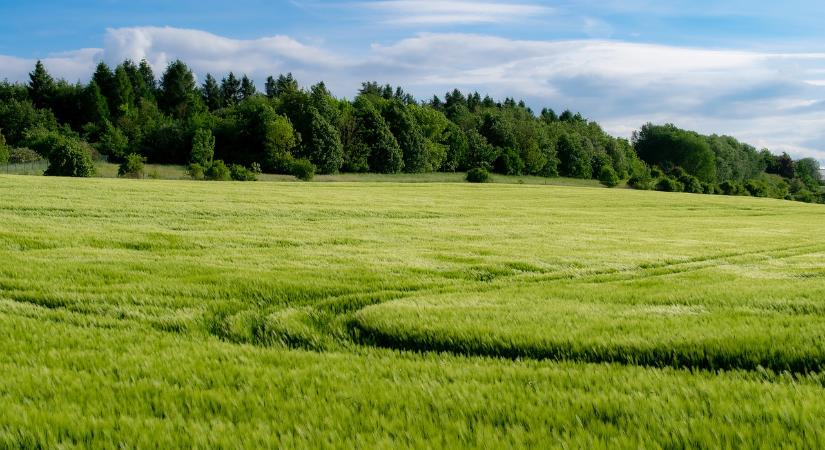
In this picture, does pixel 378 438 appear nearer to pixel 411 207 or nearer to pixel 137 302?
pixel 137 302

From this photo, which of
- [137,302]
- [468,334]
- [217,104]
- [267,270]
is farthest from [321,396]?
[217,104]

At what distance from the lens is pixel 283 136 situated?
84.1 m

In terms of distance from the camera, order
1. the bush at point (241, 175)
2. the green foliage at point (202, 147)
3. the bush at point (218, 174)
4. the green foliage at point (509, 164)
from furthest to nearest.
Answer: the green foliage at point (509, 164) → the green foliage at point (202, 147) → the bush at point (241, 175) → the bush at point (218, 174)

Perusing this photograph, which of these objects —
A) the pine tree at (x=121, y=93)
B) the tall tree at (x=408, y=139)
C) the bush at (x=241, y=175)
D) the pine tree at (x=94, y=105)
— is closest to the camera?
the bush at (x=241, y=175)

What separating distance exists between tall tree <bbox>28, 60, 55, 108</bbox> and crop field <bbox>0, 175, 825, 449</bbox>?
12553cm

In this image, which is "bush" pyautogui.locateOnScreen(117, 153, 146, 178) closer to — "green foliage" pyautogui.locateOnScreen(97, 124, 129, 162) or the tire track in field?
"green foliage" pyautogui.locateOnScreen(97, 124, 129, 162)

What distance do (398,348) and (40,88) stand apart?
13894cm

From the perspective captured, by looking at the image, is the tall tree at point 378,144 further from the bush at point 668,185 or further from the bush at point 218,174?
the bush at point 668,185

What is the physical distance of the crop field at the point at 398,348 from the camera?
4.38m

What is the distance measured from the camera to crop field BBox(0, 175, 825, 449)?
4.38m

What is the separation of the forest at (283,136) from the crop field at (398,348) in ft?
171

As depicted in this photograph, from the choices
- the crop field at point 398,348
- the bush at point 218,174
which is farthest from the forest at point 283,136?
the crop field at point 398,348

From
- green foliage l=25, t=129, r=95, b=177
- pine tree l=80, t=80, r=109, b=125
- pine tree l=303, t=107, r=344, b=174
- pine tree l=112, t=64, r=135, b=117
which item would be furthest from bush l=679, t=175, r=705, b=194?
pine tree l=112, t=64, r=135, b=117

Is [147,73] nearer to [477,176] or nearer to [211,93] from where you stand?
[211,93]
